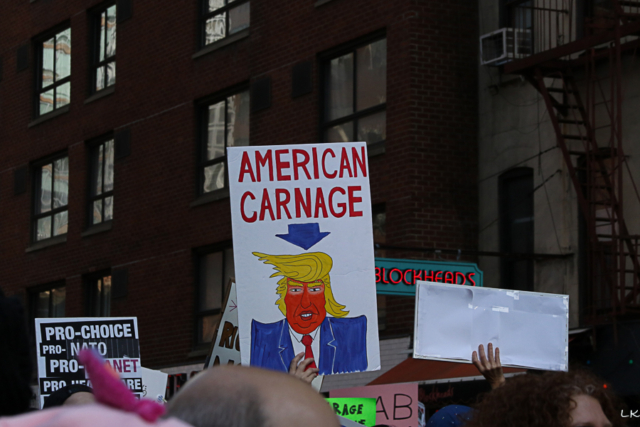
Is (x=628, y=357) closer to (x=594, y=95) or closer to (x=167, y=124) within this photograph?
(x=594, y=95)

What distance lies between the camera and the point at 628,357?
Result: 12.3m

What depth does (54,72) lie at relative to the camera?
23766mm

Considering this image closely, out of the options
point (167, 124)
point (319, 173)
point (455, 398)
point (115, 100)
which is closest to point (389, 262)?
point (455, 398)

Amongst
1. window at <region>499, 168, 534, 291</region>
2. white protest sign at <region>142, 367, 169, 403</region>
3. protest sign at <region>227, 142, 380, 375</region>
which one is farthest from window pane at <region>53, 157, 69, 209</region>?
protest sign at <region>227, 142, 380, 375</region>

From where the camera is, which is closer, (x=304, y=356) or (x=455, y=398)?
(x=304, y=356)

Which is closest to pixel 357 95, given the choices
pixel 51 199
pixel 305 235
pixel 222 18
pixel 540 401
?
pixel 222 18

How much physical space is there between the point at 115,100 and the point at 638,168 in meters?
11.8

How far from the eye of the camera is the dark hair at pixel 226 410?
1.23m

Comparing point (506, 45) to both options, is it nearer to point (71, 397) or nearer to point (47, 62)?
point (71, 397)

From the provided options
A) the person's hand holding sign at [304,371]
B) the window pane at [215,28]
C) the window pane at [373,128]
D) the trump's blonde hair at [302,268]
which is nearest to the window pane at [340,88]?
the window pane at [373,128]

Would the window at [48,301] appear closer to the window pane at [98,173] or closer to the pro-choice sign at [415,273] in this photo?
the window pane at [98,173]

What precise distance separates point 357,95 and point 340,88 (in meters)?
0.45

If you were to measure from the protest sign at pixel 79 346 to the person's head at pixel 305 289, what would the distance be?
276 centimetres

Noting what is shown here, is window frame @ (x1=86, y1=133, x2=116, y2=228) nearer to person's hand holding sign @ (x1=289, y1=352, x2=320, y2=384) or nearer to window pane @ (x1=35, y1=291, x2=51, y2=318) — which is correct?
window pane @ (x1=35, y1=291, x2=51, y2=318)
